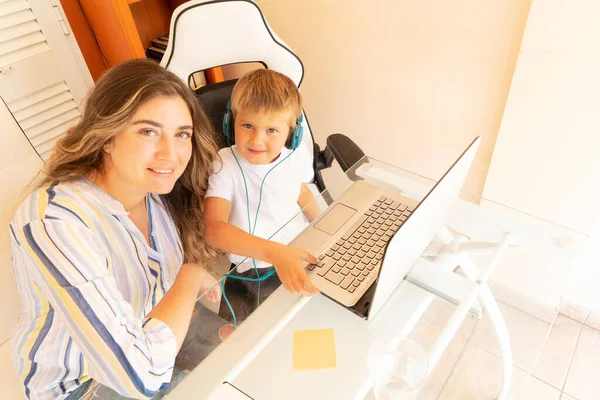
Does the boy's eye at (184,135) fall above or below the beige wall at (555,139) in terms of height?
above

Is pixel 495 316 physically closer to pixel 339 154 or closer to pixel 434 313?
pixel 434 313

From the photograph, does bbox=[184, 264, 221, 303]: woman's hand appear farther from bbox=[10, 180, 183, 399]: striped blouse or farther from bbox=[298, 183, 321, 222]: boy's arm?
bbox=[298, 183, 321, 222]: boy's arm

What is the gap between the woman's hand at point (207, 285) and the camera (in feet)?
2.92

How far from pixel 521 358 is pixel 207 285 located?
2.85ft

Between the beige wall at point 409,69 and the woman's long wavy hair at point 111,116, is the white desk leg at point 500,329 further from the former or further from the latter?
the woman's long wavy hair at point 111,116

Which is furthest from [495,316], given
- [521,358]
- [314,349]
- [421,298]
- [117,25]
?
[117,25]

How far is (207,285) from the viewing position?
0.93 m

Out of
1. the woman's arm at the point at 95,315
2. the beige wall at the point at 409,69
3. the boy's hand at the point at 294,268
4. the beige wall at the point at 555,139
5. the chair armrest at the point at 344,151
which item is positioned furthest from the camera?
the beige wall at the point at 409,69

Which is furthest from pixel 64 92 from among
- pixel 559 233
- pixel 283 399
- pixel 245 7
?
pixel 559 233

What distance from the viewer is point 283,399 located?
0.70 m

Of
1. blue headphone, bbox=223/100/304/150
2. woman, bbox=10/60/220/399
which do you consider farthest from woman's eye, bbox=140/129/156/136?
blue headphone, bbox=223/100/304/150

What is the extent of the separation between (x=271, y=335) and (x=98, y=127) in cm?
57

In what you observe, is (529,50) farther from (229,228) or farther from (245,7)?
(229,228)

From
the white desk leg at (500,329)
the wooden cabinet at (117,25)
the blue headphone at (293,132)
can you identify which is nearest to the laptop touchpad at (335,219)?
the blue headphone at (293,132)
